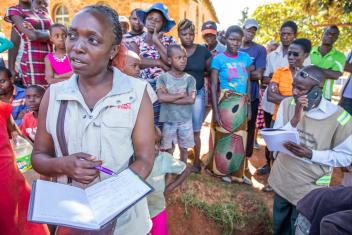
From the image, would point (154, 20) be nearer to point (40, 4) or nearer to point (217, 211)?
point (40, 4)

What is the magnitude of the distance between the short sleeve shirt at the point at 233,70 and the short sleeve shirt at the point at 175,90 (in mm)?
443

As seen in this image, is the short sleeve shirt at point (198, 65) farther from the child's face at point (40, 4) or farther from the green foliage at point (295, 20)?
the green foliage at point (295, 20)

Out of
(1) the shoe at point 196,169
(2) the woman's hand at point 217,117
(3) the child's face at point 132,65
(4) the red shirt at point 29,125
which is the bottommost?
(1) the shoe at point 196,169

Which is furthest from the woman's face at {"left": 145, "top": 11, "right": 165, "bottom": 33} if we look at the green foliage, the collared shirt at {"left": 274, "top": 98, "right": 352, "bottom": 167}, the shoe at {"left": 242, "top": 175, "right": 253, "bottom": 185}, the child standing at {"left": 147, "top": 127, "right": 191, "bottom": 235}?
the green foliage

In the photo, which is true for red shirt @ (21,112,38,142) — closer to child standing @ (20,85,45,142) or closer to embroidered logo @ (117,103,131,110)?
child standing @ (20,85,45,142)

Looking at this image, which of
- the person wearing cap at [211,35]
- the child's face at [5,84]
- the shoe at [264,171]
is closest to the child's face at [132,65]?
the child's face at [5,84]

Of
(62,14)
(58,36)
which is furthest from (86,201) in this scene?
(62,14)

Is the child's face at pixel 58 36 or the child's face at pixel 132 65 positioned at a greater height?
the child's face at pixel 58 36

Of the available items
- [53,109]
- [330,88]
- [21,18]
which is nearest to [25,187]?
[53,109]

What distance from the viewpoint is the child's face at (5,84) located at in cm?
294

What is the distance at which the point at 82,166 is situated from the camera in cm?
109

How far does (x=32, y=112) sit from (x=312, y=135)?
2712mm

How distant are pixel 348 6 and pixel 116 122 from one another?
18.6 feet

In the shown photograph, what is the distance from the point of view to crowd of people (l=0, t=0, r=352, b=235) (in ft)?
3.98
